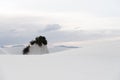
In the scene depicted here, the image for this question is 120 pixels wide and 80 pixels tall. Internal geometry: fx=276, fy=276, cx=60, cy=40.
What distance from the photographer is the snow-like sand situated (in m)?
2.76

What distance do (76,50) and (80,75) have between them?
0.96m

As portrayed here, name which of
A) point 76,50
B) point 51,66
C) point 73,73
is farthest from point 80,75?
point 76,50

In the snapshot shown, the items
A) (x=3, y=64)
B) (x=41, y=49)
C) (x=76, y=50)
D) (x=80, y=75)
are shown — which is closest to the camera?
(x=80, y=75)

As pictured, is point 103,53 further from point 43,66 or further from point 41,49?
point 41,49

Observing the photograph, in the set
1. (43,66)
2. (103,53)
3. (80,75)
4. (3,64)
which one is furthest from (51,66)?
(103,53)

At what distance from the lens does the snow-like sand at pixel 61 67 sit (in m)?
2.76

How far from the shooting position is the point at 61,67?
2.90 meters

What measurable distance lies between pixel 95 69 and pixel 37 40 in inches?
236

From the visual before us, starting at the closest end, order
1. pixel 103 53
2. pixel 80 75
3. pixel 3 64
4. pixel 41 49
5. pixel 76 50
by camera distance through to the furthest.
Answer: pixel 80 75, pixel 3 64, pixel 103 53, pixel 76 50, pixel 41 49

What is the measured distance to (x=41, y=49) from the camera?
879 cm

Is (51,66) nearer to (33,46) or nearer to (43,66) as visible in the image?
(43,66)

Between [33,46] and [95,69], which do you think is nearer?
[95,69]

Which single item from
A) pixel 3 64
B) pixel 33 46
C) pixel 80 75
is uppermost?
pixel 33 46

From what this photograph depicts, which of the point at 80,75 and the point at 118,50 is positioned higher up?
the point at 118,50
